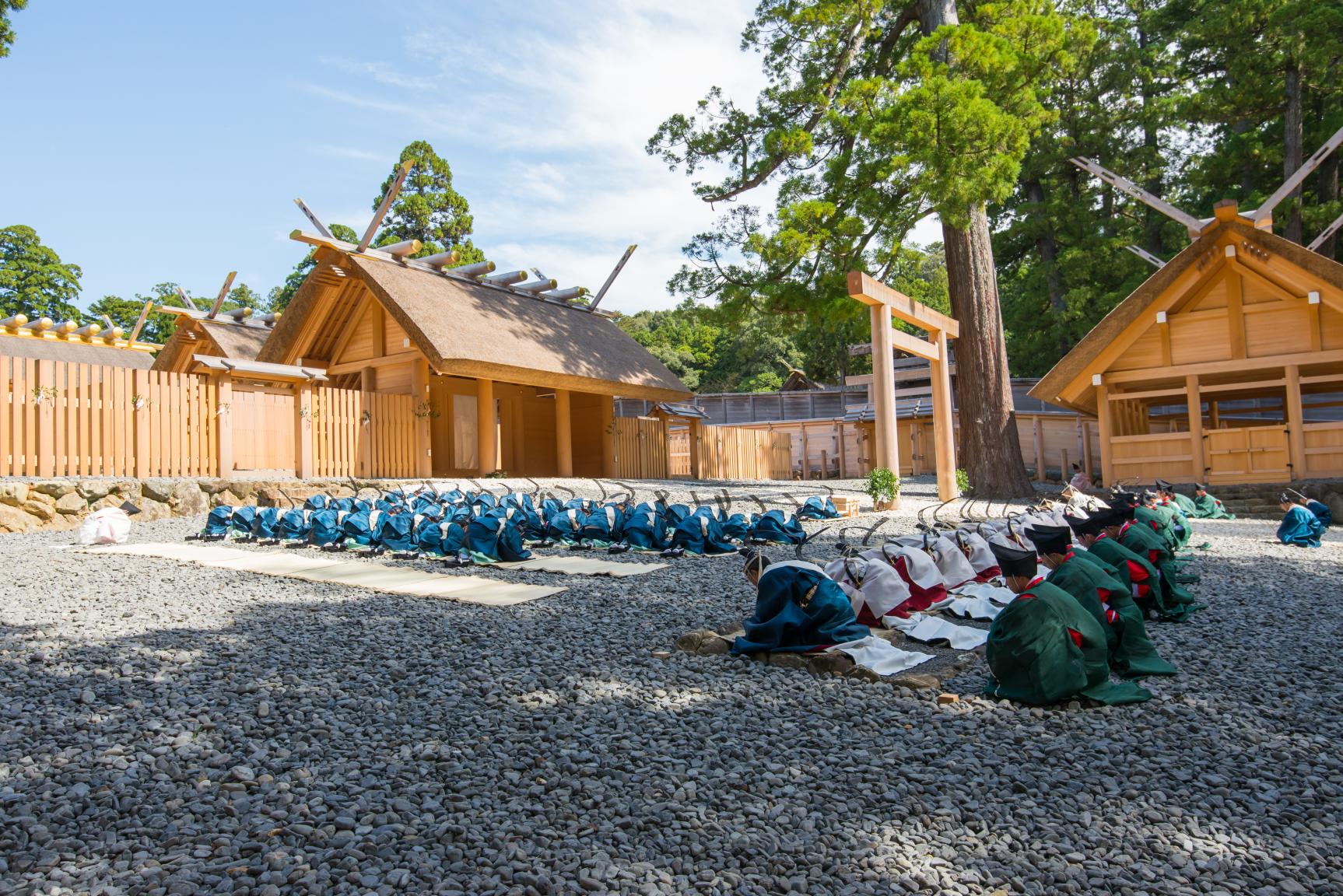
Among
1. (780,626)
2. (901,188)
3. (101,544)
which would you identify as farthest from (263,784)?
(901,188)

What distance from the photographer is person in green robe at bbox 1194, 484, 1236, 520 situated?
1295cm

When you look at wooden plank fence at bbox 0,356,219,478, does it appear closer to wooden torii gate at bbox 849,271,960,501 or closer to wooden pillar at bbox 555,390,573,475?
wooden pillar at bbox 555,390,573,475

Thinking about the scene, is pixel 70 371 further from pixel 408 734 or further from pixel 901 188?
pixel 901 188

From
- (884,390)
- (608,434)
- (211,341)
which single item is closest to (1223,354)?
(884,390)

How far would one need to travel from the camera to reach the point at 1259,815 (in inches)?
100

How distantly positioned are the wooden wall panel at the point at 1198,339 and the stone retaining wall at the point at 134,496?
1490 centimetres

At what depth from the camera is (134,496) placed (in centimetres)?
1005

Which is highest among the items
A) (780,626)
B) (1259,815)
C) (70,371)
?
(70,371)

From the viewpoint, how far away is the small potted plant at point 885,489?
11.3 m

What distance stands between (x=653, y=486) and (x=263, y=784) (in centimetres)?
1125

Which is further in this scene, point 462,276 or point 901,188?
point 462,276

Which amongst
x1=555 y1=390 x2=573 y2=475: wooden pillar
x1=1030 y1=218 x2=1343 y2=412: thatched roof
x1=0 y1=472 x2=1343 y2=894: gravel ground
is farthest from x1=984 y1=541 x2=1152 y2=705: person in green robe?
x1=555 y1=390 x2=573 y2=475: wooden pillar

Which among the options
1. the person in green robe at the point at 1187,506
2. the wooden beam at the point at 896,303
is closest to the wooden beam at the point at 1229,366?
the person in green robe at the point at 1187,506

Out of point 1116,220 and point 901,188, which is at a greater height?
point 1116,220
